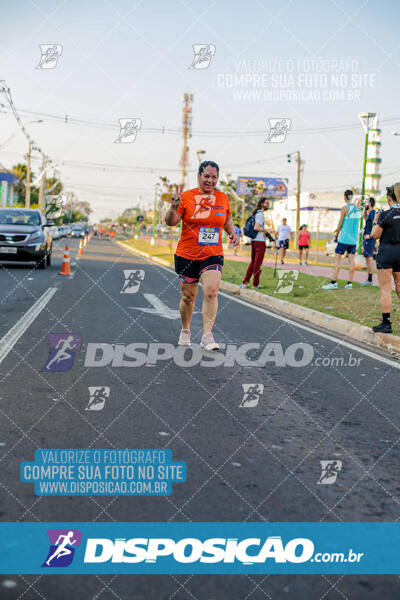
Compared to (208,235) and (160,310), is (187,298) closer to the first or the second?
(208,235)

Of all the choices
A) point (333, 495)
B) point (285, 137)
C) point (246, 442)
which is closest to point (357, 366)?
point (246, 442)

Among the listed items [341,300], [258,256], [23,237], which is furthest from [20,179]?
[341,300]

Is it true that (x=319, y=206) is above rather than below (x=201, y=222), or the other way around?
above

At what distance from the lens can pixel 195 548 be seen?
2723mm

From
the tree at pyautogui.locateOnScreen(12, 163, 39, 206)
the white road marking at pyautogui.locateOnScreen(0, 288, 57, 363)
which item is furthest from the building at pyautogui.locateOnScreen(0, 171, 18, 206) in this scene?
the white road marking at pyautogui.locateOnScreen(0, 288, 57, 363)

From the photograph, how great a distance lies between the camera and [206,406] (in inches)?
190

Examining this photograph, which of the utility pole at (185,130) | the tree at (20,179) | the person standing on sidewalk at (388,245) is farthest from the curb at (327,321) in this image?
the tree at (20,179)

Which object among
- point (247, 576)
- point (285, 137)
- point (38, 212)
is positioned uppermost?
point (285, 137)

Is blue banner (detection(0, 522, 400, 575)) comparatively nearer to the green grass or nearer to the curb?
the curb

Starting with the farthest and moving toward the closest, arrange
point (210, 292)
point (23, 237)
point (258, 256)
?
point (23, 237)
point (258, 256)
point (210, 292)

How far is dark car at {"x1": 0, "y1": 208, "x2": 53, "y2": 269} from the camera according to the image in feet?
57.3

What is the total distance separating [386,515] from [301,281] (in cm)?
1316

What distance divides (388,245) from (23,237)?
11928 mm

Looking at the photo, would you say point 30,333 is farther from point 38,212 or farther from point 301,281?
point 38,212
